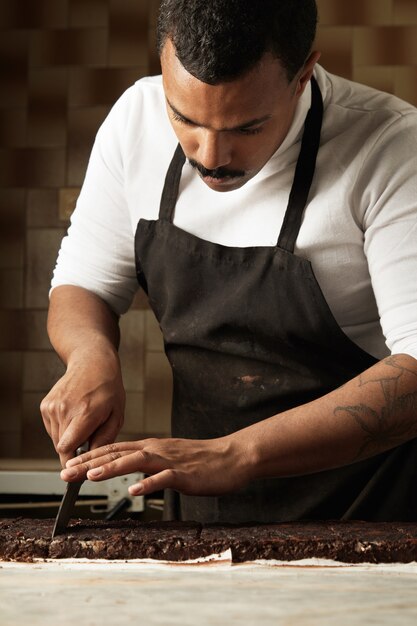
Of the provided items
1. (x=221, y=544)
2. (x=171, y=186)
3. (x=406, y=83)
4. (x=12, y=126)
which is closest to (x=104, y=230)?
(x=171, y=186)

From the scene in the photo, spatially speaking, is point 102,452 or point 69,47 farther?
point 69,47

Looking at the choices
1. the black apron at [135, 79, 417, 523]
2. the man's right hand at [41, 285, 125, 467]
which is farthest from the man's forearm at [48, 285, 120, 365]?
the black apron at [135, 79, 417, 523]

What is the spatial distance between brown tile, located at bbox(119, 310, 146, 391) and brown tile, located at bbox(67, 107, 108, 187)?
0.56 metres

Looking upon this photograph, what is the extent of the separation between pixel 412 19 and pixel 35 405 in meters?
2.04

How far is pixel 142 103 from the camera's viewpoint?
6.47 feet

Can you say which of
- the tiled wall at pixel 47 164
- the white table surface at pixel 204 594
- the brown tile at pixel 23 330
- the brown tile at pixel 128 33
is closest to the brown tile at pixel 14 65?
the tiled wall at pixel 47 164

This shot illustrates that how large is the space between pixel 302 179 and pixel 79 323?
0.55 m

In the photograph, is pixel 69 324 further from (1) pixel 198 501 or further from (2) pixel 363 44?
(2) pixel 363 44

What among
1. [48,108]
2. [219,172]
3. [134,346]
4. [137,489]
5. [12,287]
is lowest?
[134,346]

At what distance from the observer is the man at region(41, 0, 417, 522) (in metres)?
1.49

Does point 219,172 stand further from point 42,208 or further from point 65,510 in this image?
point 42,208

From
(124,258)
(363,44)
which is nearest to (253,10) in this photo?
(124,258)

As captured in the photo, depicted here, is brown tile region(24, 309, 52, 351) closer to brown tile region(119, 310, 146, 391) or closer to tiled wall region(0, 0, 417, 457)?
tiled wall region(0, 0, 417, 457)

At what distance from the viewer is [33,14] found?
344 cm
